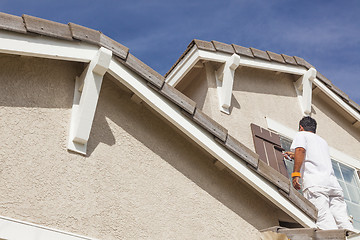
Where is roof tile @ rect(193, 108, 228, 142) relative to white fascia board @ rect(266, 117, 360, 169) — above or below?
below

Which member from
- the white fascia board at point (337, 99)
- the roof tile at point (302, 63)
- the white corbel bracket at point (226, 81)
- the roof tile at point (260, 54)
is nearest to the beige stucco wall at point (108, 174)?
the white corbel bracket at point (226, 81)

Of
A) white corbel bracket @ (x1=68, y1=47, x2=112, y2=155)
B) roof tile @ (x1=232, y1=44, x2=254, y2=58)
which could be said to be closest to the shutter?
roof tile @ (x1=232, y1=44, x2=254, y2=58)

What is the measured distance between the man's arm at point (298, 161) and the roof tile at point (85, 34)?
2.91 metres

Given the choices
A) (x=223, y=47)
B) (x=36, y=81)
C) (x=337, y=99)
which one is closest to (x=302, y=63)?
(x=337, y=99)

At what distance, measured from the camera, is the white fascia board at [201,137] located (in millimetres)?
4293

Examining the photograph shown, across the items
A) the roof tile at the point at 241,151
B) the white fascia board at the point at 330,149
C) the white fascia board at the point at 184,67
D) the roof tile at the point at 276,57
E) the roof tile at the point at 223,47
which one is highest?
the roof tile at the point at 276,57

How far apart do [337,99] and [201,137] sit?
499 cm

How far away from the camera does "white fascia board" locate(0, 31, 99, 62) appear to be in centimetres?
366

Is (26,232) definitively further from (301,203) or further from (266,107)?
(266,107)

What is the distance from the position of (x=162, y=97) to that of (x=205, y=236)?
1.42 m

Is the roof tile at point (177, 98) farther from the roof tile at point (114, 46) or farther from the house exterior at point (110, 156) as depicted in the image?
the roof tile at point (114, 46)

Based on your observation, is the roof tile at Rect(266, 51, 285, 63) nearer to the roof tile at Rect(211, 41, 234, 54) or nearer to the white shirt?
the roof tile at Rect(211, 41, 234, 54)

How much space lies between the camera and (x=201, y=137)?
179 inches

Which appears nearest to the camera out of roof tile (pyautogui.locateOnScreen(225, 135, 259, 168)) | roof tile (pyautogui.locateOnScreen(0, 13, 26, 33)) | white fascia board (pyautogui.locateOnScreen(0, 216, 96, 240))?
white fascia board (pyautogui.locateOnScreen(0, 216, 96, 240))
